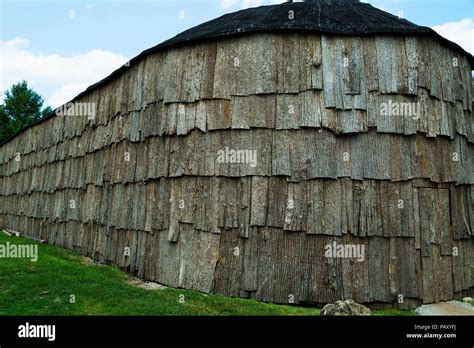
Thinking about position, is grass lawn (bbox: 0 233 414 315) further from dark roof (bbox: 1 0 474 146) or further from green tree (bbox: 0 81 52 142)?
green tree (bbox: 0 81 52 142)

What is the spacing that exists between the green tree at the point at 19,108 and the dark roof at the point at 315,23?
28.8m

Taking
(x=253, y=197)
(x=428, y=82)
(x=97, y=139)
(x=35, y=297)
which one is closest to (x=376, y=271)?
(x=253, y=197)

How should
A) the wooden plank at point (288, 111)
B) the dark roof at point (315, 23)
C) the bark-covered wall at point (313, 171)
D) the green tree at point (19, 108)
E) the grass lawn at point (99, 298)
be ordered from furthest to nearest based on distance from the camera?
the green tree at point (19, 108) < the dark roof at point (315, 23) < the wooden plank at point (288, 111) < the bark-covered wall at point (313, 171) < the grass lawn at point (99, 298)

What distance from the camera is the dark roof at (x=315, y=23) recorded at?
7164 millimetres

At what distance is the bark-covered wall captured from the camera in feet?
22.0

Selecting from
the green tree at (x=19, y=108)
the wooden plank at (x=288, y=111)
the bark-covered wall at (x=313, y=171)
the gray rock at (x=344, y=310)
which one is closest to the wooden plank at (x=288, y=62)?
the bark-covered wall at (x=313, y=171)

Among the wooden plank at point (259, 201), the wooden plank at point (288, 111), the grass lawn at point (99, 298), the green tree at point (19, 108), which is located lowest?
the grass lawn at point (99, 298)

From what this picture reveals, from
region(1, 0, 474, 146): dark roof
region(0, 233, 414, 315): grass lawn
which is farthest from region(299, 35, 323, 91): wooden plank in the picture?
region(0, 233, 414, 315): grass lawn

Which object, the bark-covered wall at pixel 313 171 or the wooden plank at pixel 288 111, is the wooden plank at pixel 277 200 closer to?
the bark-covered wall at pixel 313 171

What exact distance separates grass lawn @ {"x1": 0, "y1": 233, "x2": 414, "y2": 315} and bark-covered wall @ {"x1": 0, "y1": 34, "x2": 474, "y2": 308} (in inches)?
21.4

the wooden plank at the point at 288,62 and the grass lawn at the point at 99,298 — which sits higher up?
the wooden plank at the point at 288,62

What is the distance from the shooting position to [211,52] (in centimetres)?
771
